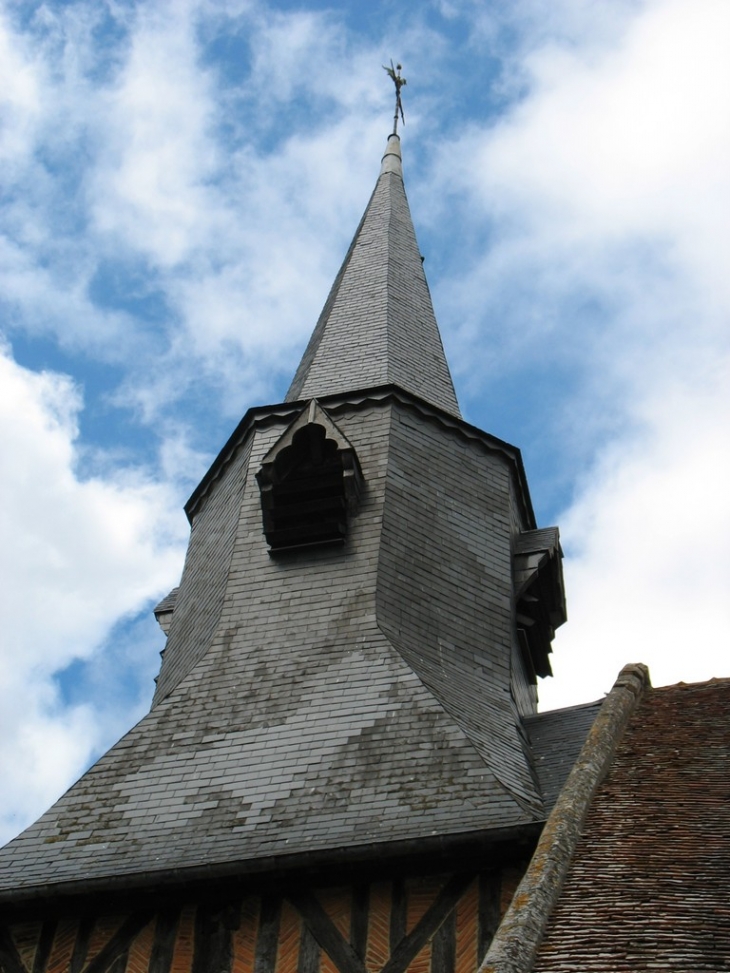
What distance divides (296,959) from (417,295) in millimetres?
8080

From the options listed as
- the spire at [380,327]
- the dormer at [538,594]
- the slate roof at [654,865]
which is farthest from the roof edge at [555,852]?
the spire at [380,327]

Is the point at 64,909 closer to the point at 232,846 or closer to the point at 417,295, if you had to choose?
the point at 232,846

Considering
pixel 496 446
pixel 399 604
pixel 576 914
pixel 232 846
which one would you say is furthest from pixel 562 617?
pixel 576 914

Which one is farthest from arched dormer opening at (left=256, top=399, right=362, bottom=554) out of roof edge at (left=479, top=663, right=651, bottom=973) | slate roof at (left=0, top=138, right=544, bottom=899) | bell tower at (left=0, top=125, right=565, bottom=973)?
roof edge at (left=479, top=663, right=651, bottom=973)

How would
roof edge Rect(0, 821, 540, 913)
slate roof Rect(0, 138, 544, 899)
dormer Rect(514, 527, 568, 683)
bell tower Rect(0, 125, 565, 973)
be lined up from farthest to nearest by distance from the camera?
1. dormer Rect(514, 527, 568, 683)
2. slate roof Rect(0, 138, 544, 899)
3. bell tower Rect(0, 125, 565, 973)
4. roof edge Rect(0, 821, 540, 913)

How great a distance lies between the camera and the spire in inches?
482

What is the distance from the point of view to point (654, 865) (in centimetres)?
518

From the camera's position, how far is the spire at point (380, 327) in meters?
12.2

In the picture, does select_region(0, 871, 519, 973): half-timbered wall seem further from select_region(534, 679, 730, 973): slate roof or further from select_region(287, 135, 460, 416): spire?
select_region(287, 135, 460, 416): spire

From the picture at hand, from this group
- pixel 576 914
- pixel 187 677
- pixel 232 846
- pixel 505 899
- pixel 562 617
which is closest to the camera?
pixel 576 914

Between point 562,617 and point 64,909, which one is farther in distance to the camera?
point 562,617

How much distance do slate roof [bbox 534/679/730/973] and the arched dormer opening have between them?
3694 mm

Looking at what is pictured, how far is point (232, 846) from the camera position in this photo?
307 inches

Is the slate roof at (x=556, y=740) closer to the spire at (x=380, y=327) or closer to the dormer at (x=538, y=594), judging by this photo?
the dormer at (x=538, y=594)
